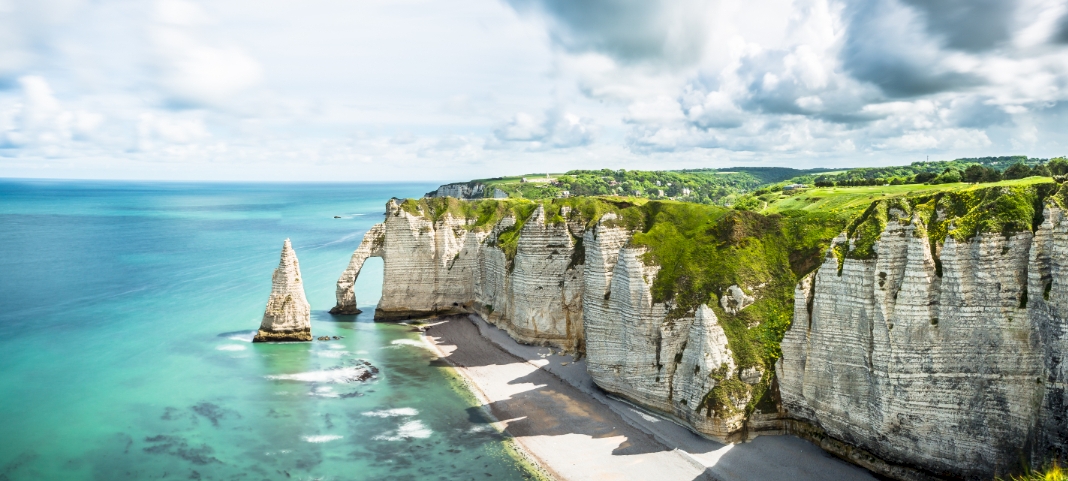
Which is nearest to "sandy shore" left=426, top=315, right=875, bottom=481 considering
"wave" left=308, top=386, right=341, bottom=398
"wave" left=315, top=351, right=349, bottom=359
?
"wave" left=308, top=386, right=341, bottom=398

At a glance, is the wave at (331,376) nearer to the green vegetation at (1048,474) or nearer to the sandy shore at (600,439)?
the sandy shore at (600,439)

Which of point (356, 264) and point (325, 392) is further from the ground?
point (356, 264)

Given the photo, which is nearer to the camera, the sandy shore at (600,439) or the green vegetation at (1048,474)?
the green vegetation at (1048,474)

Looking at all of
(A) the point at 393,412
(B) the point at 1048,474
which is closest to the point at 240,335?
(A) the point at 393,412

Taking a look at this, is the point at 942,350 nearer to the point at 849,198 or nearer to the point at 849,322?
the point at 849,322

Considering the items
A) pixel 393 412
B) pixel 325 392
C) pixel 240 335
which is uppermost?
pixel 240 335

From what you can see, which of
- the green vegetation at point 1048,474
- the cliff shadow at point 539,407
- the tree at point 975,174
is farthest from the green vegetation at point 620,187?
the green vegetation at point 1048,474
